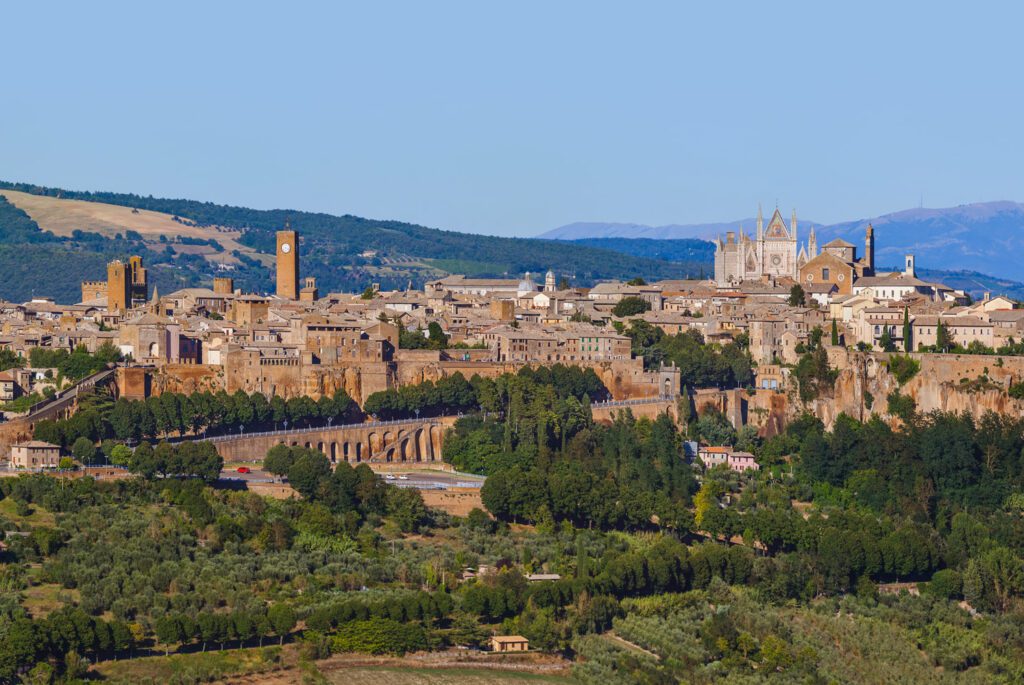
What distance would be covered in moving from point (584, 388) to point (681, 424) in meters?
2.94

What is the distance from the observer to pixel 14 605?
146ft

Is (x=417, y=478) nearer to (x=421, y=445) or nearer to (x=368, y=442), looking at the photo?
(x=368, y=442)

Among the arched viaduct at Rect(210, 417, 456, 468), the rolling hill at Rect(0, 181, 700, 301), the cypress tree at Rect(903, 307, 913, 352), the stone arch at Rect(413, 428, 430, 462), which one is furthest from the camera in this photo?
the rolling hill at Rect(0, 181, 700, 301)

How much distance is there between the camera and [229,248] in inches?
6501

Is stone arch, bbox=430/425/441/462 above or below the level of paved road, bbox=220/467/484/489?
above

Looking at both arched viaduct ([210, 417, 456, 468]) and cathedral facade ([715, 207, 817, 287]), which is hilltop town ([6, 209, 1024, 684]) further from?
cathedral facade ([715, 207, 817, 287])

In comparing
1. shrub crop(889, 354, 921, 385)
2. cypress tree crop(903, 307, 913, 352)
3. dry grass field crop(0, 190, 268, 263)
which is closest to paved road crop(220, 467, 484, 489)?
shrub crop(889, 354, 921, 385)

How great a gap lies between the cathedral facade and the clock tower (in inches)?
629

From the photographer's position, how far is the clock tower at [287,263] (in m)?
86.5

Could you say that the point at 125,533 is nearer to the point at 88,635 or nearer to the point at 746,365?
the point at 88,635

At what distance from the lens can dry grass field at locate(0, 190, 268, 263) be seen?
160 m

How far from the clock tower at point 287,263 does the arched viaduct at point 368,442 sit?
24577 mm

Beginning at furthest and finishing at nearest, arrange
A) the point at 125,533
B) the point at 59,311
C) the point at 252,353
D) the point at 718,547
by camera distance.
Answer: the point at 59,311, the point at 252,353, the point at 718,547, the point at 125,533

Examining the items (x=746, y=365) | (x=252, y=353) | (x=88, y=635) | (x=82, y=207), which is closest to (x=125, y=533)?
(x=88, y=635)
